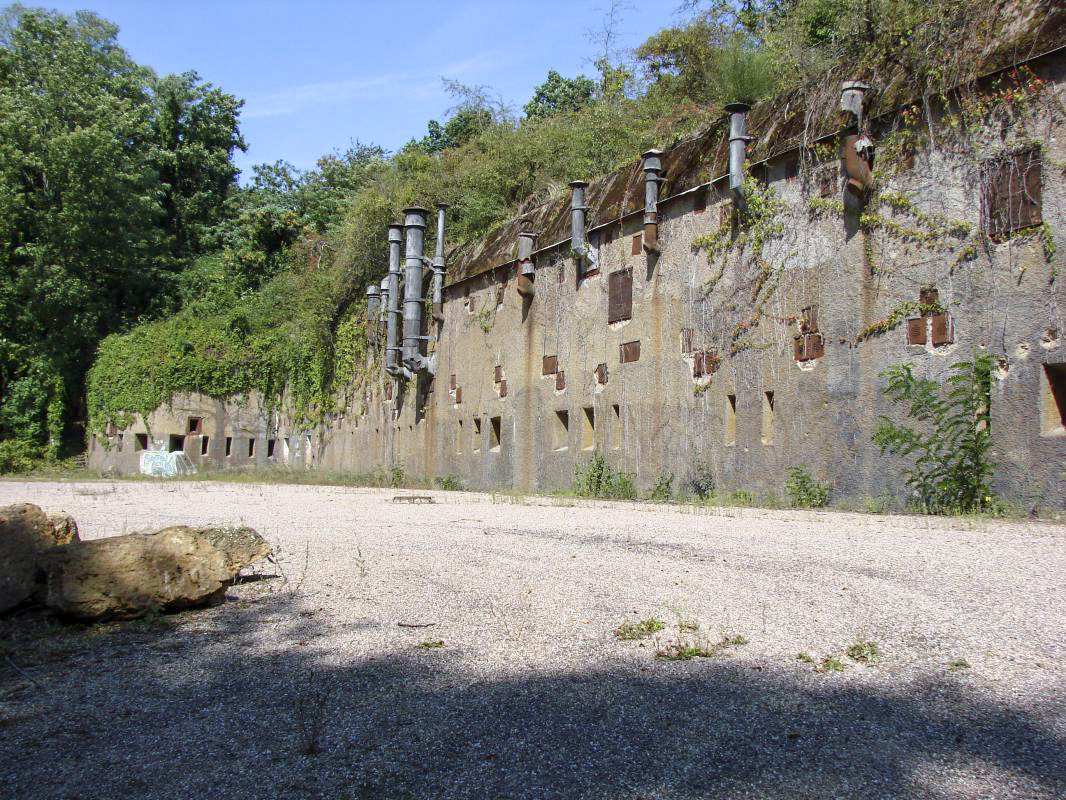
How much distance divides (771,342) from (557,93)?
30649 mm

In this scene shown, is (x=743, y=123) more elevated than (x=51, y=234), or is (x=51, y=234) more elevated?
(x=51, y=234)

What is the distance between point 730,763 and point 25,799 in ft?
6.83

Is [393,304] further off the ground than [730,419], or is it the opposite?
[393,304]

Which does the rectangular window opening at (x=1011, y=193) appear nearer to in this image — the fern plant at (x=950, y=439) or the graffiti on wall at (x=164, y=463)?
the fern plant at (x=950, y=439)

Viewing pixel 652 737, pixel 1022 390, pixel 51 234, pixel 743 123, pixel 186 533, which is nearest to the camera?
pixel 652 737

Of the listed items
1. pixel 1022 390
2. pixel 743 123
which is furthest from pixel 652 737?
A: pixel 743 123

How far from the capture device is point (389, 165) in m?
28.2

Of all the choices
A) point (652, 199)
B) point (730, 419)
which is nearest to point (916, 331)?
point (730, 419)

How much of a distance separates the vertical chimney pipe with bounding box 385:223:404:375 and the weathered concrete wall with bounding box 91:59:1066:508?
196 centimetres

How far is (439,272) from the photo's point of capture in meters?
21.7

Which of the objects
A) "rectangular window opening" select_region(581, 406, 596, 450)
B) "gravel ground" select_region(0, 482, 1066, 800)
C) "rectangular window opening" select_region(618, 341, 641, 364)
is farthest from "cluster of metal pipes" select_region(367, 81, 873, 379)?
"gravel ground" select_region(0, 482, 1066, 800)

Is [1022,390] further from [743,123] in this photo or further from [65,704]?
[65,704]

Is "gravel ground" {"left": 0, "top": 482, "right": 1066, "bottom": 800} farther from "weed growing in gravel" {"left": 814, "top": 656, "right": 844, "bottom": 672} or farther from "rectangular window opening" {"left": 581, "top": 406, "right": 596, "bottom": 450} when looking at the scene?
"rectangular window opening" {"left": 581, "top": 406, "right": 596, "bottom": 450}

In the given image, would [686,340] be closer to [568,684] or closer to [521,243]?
[521,243]
